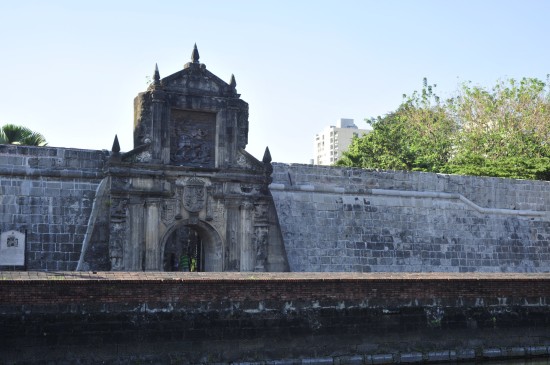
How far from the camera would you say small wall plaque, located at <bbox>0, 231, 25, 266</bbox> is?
15688mm

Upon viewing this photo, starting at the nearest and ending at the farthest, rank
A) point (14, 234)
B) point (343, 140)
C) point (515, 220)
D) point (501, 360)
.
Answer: point (501, 360)
point (14, 234)
point (515, 220)
point (343, 140)

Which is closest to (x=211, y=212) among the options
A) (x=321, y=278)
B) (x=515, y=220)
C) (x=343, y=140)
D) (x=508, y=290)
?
(x=321, y=278)

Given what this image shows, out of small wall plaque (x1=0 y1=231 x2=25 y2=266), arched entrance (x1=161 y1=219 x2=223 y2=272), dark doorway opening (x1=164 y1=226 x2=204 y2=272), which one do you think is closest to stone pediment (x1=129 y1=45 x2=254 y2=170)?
arched entrance (x1=161 y1=219 x2=223 y2=272)

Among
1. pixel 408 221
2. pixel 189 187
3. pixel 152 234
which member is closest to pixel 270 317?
pixel 152 234

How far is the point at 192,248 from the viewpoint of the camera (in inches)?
855

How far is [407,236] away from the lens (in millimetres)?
20281

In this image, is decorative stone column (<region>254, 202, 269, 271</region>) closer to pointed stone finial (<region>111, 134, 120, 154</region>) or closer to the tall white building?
pointed stone finial (<region>111, 134, 120, 154</region>)

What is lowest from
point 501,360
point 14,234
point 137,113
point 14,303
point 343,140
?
point 501,360

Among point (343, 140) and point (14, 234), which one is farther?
point (343, 140)

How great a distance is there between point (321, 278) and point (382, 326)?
1.25m

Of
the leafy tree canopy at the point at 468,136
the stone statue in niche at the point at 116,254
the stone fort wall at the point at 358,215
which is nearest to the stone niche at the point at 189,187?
the stone statue in niche at the point at 116,254

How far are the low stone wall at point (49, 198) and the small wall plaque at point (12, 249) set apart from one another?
156mm

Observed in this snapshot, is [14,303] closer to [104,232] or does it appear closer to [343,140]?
[104,232]

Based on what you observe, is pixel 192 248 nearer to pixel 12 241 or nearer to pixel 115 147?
pixel 115 147
